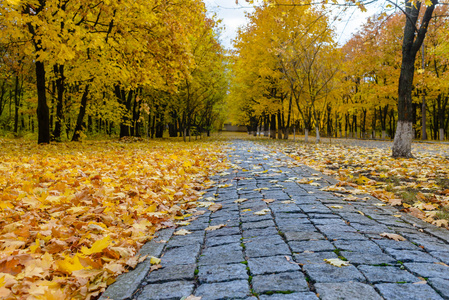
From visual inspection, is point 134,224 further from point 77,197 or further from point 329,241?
point 329,241

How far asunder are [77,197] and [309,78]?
57.9ft

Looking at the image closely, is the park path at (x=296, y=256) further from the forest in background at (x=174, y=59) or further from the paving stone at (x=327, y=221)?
the forest in background at (x=174, y=59)

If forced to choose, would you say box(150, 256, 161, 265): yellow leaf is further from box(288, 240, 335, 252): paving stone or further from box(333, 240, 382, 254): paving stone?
box(333, 240, 382, 254): paving stone

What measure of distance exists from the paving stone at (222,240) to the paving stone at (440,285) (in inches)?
61.2

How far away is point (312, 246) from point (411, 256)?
79cm

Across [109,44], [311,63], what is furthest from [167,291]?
[311,63]

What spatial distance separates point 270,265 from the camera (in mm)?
2371

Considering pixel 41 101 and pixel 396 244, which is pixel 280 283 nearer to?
pixel 396 244

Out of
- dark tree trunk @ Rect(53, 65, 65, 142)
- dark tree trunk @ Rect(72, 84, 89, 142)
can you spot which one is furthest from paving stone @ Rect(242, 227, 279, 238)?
dark tree trunk @ Rect(72, 84, 89, 142)

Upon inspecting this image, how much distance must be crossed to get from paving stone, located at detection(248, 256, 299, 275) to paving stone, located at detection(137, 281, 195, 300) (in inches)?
20.0

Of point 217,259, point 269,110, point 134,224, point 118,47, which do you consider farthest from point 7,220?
point 269,110

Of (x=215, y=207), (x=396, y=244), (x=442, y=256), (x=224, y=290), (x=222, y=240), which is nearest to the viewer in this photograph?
(x=224, y=290)

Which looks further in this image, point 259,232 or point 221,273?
point 259,232

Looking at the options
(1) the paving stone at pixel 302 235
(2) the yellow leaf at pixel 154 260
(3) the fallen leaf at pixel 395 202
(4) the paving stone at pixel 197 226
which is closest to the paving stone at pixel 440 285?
(1) the paving stone at pixel 302 235
